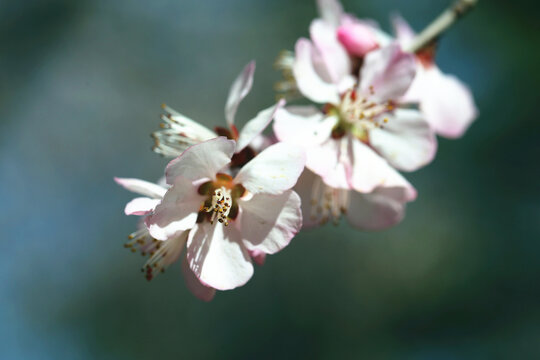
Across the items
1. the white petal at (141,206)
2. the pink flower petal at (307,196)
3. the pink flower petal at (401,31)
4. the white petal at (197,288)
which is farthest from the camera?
the pink flower petal at (401,31)

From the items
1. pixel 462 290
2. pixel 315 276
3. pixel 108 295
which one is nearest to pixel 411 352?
pixel 462 290

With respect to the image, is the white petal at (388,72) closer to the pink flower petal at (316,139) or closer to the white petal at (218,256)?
the pink flower petal at (316,139)

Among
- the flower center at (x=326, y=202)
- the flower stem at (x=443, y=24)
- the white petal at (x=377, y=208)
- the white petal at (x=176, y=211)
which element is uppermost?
the flower stem at (x=443, y=24)

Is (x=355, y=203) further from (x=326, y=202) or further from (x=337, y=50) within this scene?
(x=337, y=50)

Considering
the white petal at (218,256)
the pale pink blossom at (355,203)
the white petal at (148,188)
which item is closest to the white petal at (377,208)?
the pale pink blossom at (355,203)

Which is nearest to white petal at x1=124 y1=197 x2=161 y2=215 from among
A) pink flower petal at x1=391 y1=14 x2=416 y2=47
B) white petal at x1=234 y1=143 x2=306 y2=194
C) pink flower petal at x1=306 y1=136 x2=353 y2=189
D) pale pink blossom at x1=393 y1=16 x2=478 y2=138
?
white petal at x1=234 y1=143 x2=306 y2=194

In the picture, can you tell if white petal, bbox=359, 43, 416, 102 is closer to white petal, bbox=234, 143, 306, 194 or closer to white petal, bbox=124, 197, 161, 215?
white petal, bbox=234, 143, 306, 194

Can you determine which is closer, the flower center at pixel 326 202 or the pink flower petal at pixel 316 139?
the pink flower petal at pixel 316 139
